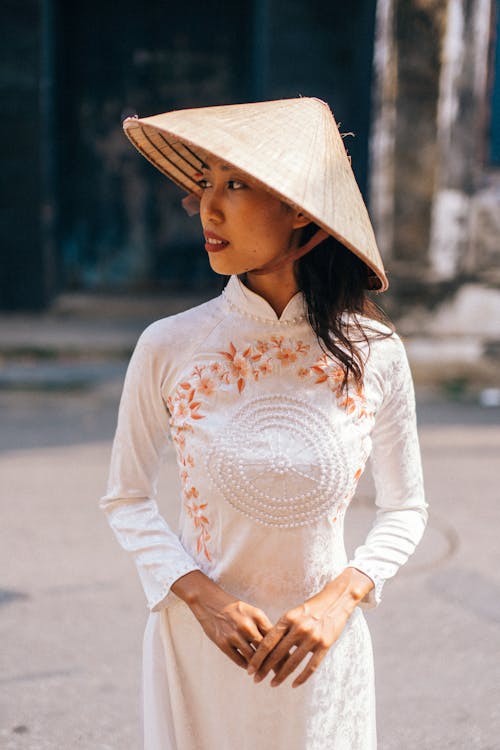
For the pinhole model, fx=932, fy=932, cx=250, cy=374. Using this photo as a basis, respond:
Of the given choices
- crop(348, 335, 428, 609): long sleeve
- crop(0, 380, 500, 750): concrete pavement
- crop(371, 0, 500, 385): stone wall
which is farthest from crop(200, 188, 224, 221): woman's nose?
crop(371, 0, 500, 385): stone wall

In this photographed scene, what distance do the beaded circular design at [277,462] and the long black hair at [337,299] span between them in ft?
0.35

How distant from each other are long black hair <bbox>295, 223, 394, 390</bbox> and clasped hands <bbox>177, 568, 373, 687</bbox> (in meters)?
0.39

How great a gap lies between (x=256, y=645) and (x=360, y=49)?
7992 millimetres

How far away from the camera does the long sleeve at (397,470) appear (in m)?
1.71

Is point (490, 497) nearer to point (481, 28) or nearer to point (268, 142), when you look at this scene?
point (268, 142)

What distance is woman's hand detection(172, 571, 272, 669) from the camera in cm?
150

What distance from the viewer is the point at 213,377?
161cm

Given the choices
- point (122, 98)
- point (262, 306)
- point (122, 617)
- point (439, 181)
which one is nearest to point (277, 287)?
point (262, 306)

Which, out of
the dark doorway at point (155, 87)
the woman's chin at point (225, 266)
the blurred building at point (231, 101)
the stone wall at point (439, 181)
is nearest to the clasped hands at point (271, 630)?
the woman's chin at point (225, 266)

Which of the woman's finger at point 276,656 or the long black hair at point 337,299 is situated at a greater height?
the long black hair at point 337,299

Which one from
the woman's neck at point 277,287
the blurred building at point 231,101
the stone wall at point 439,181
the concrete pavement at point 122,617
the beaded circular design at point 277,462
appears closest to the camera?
the beaded circular design at point 277,462

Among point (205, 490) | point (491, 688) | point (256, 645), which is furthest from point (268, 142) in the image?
point (491, 688)

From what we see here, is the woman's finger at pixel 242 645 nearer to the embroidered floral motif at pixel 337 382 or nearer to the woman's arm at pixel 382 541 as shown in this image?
the woman's arm at pixel 382 541

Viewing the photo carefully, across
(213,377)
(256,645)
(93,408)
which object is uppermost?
(213,377)
